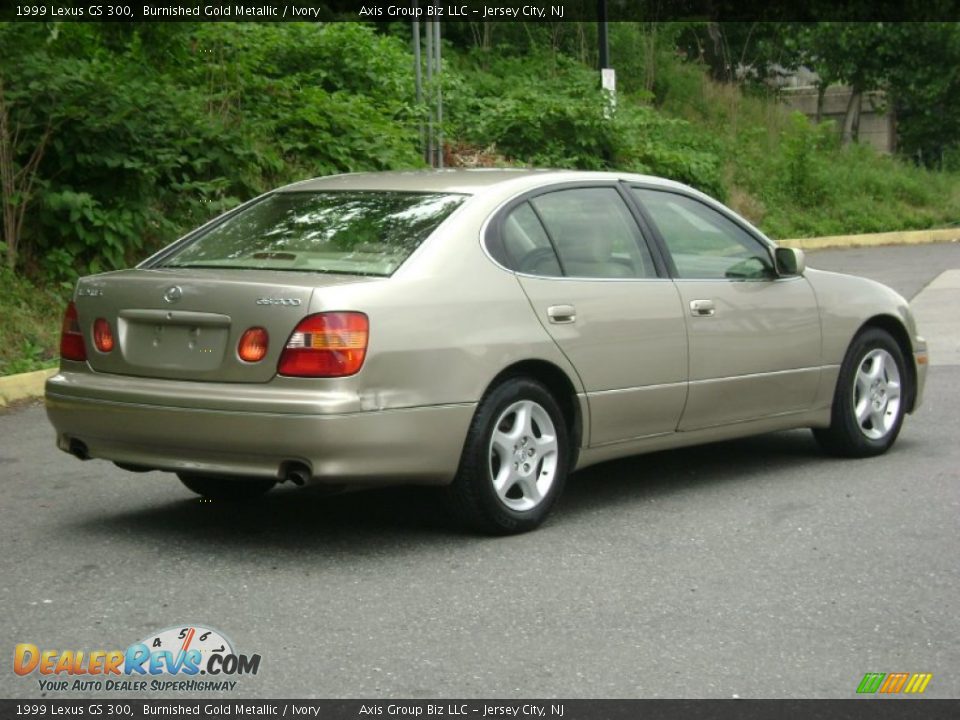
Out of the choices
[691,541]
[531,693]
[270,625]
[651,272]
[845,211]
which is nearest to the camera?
[531,693]

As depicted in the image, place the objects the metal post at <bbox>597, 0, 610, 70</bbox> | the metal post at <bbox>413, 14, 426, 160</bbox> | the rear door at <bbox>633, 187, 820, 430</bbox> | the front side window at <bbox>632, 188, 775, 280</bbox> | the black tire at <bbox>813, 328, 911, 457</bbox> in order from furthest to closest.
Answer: the metal post at <bbox>597, 0, 610, 70</bbox> < the metal post at <bbox>413, 14, 426, 160</bbox> < the black tire at <bbox>813, 328, 911, 457</bbox> < the front side window at <bbox>632, 188, 775, 280</bbox> < the rear door at <bbox>633, 187, 820, 430</bbox>

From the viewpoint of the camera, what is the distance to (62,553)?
6355mm

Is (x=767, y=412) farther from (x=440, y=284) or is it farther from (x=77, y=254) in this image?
(x=77, y=254)

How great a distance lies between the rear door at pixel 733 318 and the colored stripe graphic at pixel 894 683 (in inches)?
107

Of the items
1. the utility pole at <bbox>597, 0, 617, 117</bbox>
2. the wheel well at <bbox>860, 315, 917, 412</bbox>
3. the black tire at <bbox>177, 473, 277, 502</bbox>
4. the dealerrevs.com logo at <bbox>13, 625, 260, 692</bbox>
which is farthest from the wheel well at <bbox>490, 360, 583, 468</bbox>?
the utility pole at <bbox>597, 0, 617, 117</bbox>

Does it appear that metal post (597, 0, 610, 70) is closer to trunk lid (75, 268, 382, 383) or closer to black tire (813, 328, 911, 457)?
black tire (813, 328, 911, 457)

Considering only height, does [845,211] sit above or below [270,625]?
below

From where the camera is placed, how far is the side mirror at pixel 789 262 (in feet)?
25.8

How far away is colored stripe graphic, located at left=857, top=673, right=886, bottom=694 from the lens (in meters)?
4.60

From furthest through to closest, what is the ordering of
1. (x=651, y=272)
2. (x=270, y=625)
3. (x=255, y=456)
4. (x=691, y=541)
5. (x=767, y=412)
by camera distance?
(x=767, y=412)
(x=651, y=272)
(x=691, y=541)
(x=255, y=456)
(x=270, y=625)

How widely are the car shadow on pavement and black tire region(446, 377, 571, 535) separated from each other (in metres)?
0.19

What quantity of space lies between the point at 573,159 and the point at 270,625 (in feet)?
57.1

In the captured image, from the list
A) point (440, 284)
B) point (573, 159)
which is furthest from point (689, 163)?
point (440, 284)

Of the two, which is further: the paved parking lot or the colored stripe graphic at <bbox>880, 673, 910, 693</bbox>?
the paved parking lot
